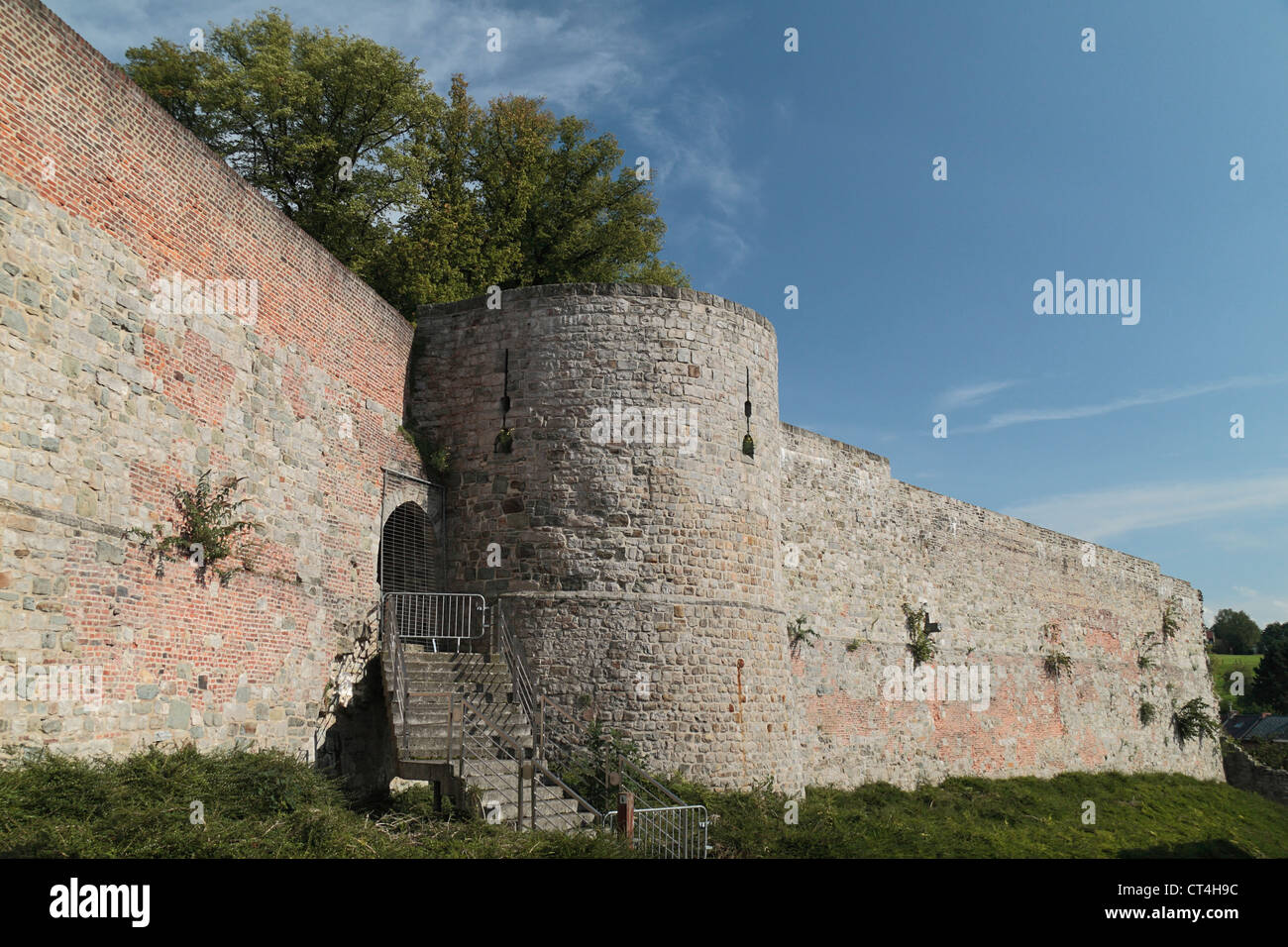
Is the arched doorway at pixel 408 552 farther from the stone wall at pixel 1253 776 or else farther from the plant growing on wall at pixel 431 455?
the stone wall at pixel 1253 776

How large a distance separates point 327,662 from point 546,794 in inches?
130

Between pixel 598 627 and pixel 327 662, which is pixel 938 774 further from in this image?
pixel 327 662

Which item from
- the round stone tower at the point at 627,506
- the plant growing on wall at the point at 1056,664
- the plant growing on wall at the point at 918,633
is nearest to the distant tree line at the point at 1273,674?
the plant growing on wall at the point at 1056,664

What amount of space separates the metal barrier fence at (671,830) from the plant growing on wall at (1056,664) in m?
18.2

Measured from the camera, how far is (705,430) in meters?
14.8

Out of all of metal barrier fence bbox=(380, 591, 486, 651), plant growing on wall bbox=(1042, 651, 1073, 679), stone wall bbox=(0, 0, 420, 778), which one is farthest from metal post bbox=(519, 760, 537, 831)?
plant growing on wall bbox=(1042, 651, 1073, 679)

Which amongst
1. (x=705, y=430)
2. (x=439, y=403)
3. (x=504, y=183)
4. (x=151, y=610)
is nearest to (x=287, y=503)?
(x=151, y=610)

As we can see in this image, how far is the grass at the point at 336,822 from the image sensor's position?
24.6ft

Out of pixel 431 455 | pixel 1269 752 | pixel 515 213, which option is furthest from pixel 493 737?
pixel 1269 752

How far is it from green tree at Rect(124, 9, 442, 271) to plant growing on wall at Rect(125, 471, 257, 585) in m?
10.9

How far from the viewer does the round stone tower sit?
13.7 meters

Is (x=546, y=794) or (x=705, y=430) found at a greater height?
(x=705, y=430)

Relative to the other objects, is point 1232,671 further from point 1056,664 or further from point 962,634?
point 962,634

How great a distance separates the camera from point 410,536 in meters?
14.6
